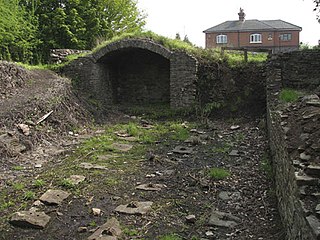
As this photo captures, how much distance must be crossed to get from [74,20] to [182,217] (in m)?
17.3

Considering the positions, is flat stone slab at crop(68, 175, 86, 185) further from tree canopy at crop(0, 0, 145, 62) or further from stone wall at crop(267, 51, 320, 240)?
tree canopy at crop(0, 0, 145, 62)

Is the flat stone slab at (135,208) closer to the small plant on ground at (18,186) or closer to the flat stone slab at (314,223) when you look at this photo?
the small plant on ground at (18,186)

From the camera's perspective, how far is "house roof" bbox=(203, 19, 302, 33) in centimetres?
4391

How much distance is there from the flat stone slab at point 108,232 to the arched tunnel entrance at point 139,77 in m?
11.0

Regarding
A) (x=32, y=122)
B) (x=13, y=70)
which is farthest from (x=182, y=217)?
(x=13, y=70)

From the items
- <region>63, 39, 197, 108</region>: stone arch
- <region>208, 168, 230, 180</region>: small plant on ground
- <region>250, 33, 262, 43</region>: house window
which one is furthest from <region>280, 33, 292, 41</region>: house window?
<region>208, 168, 230, 180</region>: small plant on ground

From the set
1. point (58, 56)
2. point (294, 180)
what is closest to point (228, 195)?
point (294, 180)

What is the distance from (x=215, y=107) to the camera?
13320 millimetres

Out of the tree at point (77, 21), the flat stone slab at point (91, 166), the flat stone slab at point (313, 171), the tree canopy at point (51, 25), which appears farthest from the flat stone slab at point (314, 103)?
the tree at point (77, 21)

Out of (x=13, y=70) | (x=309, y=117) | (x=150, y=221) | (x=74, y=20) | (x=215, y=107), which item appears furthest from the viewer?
(x=74, y=20)

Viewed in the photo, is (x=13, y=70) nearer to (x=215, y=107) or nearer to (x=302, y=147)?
(x=215, y=107)

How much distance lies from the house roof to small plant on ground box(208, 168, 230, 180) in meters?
40.6

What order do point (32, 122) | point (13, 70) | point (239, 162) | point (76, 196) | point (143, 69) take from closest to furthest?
point (76, 196), point (239, 162), point (32, 122), point (13, 70), point (143, 69)

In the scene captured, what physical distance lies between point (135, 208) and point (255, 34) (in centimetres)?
4317
